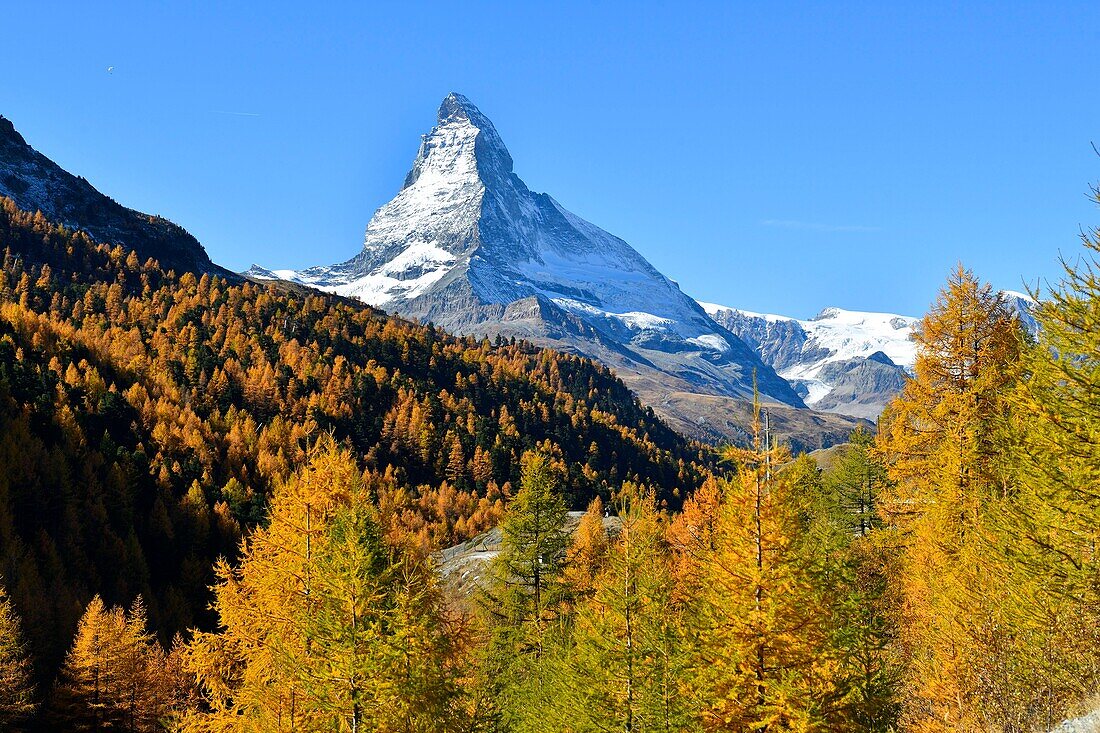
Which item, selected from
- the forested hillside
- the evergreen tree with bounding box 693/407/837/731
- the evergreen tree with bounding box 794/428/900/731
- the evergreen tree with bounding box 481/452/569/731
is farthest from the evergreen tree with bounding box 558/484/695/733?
the evergreen tree with bounding box 481/452/569/731

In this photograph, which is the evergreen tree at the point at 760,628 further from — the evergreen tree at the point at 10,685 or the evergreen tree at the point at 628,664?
the evergreen tree at the point at 10,685

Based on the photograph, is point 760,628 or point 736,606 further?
point 736,606

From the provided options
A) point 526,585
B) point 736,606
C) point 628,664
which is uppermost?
point 736,606

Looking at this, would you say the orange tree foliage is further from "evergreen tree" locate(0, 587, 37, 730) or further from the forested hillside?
"evergreen tree" locate(0, 587, 37, 730)

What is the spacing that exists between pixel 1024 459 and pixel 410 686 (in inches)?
640

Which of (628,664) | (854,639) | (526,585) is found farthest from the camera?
(526,585)

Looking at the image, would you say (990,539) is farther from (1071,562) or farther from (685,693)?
(685,693)

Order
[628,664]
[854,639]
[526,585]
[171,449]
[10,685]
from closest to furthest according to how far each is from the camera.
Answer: [854,639], [628,664], [526,585], [10,685], [171,449]

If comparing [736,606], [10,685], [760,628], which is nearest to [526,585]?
[736,606]

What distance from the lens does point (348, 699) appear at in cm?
1733

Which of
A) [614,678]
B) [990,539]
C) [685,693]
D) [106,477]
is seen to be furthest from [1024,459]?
[106,477]

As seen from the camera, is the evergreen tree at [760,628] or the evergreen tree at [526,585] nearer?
the evergreen tree at [760,628]

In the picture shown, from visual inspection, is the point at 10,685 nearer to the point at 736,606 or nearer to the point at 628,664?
the point at 628,664

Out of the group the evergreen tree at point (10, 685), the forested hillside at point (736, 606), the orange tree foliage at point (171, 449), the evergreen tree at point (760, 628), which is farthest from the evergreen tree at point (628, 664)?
the evergreen tree at point (10, 685)
